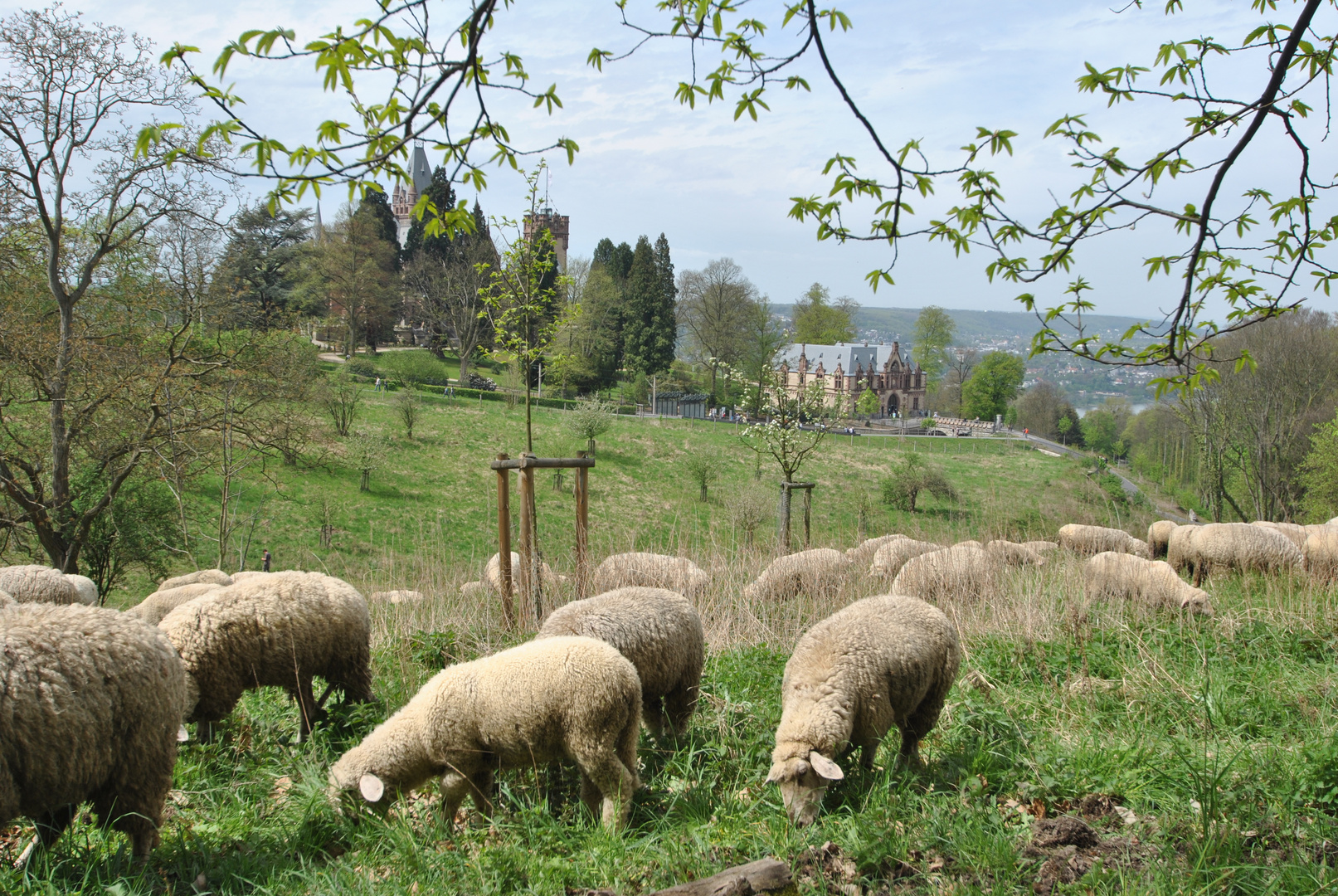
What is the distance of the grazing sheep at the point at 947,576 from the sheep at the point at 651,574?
2.01m

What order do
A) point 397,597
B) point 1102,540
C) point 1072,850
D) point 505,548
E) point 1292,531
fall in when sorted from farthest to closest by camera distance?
point 1102,540 → point 1292,531 → point 397,597 → point 505,548 → point 1072,850

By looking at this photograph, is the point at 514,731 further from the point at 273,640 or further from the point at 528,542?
the point at 528,542

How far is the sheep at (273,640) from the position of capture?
4.70 meters

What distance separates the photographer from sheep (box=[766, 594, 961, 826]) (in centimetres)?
375

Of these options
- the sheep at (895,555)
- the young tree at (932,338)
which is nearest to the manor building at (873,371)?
Result: the young tree at (932,338)

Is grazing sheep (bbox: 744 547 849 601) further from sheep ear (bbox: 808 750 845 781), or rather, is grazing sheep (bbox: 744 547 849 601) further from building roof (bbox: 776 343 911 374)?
building roof (bbox: 776 343 911 374)

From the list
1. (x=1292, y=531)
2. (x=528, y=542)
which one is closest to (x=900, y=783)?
(x=528, y=542)

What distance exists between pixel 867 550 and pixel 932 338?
81301mm

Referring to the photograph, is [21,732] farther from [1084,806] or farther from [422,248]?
[422,248]

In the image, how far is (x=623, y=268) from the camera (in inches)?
2672

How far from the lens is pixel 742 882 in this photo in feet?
9.37

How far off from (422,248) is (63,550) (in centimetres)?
5123

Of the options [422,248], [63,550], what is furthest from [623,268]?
[63,550]

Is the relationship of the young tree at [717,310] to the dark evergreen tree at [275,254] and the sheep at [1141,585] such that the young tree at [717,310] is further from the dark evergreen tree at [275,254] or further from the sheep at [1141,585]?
the sheep at [1141,585]
